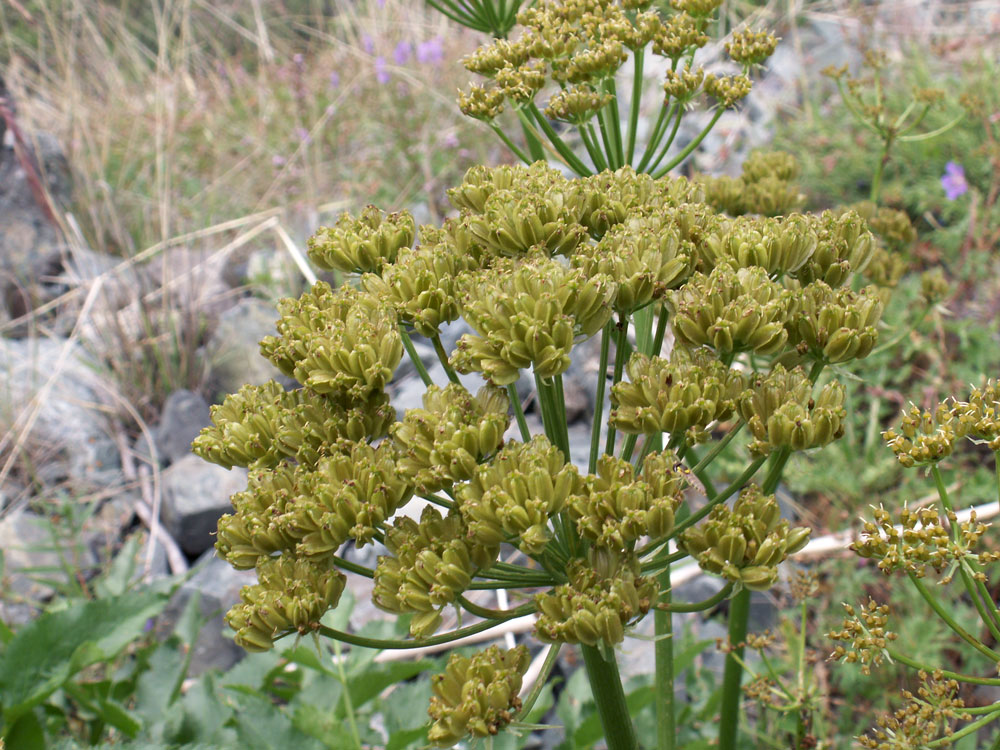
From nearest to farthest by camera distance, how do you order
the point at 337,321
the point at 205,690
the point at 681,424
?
1. the point at 681,424
2. the point at 337,321
3. the point at 205,690

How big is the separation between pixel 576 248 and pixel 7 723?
232 centimetres

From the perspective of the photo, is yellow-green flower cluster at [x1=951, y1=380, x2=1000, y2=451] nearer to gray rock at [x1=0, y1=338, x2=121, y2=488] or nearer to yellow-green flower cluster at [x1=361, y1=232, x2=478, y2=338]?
yellow-green flower cluster at [x1=361, y1=232, x2=478, y2=338]

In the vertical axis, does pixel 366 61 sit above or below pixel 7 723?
above

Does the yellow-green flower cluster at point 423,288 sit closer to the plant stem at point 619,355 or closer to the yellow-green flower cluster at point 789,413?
the plant stem at point 619,355

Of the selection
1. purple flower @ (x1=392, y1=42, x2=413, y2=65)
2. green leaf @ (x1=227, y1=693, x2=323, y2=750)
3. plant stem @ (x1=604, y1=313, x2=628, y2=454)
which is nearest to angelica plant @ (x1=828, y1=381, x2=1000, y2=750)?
plant stem @ (x1=604, y1=313, x2=628, y2=454)

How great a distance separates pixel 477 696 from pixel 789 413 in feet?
2.33

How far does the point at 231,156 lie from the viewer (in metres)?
9.64

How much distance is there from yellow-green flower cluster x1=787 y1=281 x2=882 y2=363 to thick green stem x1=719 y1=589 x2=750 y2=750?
89 cm

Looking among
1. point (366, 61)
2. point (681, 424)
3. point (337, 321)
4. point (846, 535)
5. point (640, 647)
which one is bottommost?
point (640, 647)

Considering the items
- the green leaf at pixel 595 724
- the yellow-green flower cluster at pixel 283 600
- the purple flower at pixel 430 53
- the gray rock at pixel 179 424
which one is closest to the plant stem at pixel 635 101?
the yellow-green flower cluster at pixel 283 600

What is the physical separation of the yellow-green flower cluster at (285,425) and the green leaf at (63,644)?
1457mm

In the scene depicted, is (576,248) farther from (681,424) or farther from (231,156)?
(231,156)

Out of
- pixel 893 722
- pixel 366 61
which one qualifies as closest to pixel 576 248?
pixel 893 722

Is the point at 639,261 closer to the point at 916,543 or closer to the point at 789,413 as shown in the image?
the point at 789,413
